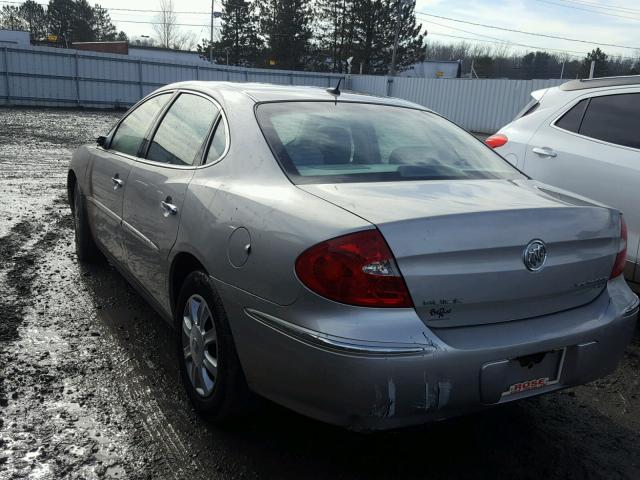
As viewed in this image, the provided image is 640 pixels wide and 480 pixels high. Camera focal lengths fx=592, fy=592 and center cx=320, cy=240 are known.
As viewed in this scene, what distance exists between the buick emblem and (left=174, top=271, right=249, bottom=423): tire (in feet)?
4.06

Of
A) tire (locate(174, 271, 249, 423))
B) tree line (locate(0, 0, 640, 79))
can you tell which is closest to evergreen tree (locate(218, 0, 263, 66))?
tree line (locate(0, 0, 640, 79))

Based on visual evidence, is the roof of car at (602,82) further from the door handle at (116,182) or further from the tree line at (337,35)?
the tree line at (337,35)

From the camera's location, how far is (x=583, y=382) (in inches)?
→ 98.5

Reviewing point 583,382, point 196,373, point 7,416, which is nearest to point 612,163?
point 583,382

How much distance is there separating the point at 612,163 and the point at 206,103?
2920mm

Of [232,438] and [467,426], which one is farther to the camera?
[467,426]

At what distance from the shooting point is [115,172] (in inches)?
157

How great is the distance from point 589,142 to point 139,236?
11.1 feet

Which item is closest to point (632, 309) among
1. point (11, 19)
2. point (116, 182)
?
point (116, 182)

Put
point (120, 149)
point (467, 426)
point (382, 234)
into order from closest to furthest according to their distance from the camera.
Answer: point (382, 234), point (467, 426), point (120, 149)

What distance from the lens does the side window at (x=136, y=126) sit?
3.93m

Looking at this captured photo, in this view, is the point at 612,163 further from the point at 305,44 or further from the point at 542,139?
the point at 305,44

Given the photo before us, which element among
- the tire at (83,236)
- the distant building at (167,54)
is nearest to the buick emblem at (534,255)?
the tire at (83,236)

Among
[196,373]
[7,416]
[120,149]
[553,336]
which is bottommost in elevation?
[7,416]
